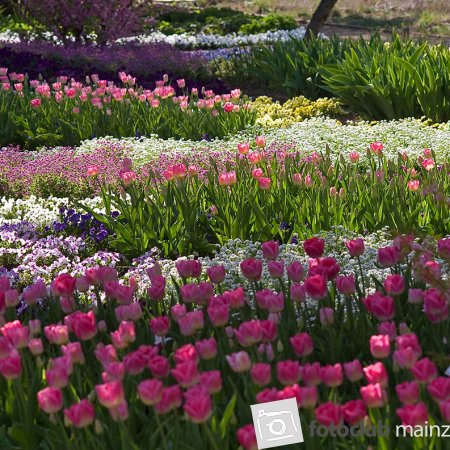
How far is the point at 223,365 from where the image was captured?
280 cm

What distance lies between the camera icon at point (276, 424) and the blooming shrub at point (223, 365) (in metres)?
0.04

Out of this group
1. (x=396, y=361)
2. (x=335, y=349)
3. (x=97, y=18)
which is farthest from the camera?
(x=97, y=18)

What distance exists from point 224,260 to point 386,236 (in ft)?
3.29

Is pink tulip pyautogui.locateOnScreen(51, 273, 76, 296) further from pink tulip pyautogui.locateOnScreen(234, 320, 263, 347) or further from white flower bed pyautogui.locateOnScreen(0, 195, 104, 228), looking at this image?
white flower bed pyautogui.locateOnScreen(0, 195, 104, 228)

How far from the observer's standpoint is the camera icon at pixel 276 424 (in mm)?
2262

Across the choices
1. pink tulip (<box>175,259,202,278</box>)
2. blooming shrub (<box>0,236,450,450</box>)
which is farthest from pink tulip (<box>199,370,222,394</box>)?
pink tulip (<box>175,259,202,278</box>)

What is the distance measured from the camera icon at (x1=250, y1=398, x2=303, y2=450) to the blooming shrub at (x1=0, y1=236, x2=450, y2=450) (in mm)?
45

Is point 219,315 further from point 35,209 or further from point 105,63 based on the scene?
point 105,63

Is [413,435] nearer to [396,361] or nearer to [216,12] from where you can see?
[396,361]

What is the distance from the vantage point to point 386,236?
520 cm

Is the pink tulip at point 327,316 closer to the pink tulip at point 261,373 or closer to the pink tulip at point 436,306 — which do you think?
the pink tulip at point 436,306

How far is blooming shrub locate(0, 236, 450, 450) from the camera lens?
2201 millimetres

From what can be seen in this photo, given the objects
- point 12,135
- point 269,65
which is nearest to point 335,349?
point 12,135

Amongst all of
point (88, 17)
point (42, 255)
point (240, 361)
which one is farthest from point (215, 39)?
point (240, 361)
